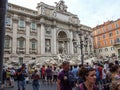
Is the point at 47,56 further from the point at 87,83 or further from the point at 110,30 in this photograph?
the point at 87,83

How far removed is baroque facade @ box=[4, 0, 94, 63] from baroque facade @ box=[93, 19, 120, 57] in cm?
1231

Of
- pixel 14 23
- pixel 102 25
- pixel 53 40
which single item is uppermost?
pixel 102 25

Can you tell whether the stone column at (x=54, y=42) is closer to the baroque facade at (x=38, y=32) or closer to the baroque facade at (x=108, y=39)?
the baroque facade at (x=38, y=32)

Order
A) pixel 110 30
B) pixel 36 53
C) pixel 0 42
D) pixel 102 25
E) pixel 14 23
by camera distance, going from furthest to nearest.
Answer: pixel 102 25
pixel 110 30
pixel 36 53
pixel 14 23
pixel 0 42

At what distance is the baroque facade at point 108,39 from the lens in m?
41.5

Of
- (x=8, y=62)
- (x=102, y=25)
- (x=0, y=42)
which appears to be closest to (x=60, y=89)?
(x=0, y=42)

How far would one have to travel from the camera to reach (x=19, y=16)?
2708cm

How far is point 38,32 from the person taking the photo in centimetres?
2938

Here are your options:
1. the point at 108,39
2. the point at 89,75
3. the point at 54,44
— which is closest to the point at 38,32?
the point at 54,44

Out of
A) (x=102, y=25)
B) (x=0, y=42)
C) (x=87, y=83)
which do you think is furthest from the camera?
(x=102, y=25)

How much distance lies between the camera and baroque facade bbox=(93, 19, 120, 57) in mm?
41469

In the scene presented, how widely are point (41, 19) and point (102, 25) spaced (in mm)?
23373

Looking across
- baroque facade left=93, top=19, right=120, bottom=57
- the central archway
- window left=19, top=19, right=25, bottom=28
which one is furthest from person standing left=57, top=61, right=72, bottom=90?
baroque facade left=93, top=19, right=120, bottom=57

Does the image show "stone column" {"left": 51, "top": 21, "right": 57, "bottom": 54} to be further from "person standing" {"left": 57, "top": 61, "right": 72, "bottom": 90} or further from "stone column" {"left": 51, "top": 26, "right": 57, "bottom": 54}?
"person standing" {"left": 57, "top": 61, "right": 72, "bottom": 90}
